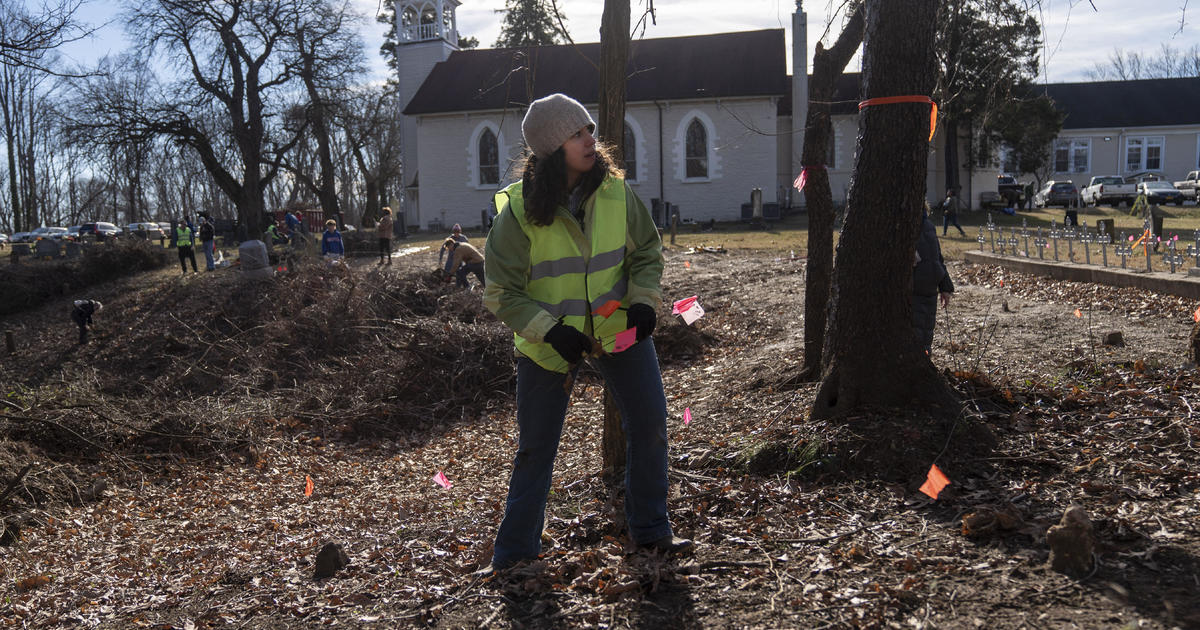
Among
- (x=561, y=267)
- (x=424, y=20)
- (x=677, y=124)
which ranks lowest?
(x=561, y=267)

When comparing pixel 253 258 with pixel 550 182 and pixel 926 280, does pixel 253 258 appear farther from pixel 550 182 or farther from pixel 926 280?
pixel 550 182

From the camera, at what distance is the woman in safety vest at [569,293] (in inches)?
139

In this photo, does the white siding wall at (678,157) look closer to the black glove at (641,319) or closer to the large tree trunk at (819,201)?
the large tree trunk at (819,201)

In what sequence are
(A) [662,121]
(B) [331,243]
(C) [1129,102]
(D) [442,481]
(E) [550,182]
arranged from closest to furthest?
(E) [550,182] < (D) [442,481] < (B) [331,243] < (A) [662,121] < (C) [1129,102]

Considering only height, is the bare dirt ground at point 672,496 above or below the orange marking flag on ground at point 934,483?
below

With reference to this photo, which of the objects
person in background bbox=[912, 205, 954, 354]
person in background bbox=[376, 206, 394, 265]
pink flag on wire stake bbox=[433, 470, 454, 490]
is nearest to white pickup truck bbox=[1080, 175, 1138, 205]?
person in background bbox=[376, 206, 394, 265]

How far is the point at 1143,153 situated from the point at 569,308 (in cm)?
5806

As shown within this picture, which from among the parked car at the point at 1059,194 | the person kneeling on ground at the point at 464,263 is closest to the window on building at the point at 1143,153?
the parked car at the point at 1059,194

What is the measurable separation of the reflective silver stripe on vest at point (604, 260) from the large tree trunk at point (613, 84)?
1.62 meters

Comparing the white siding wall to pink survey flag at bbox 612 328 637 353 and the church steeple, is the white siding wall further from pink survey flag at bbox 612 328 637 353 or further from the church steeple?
pink survey flag at bbox 612 328 637 353

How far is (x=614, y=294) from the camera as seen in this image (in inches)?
144

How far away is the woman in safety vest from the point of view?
354cm

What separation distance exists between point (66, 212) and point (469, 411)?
7584cm

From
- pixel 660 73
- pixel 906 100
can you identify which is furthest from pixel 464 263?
pixel 660 73
